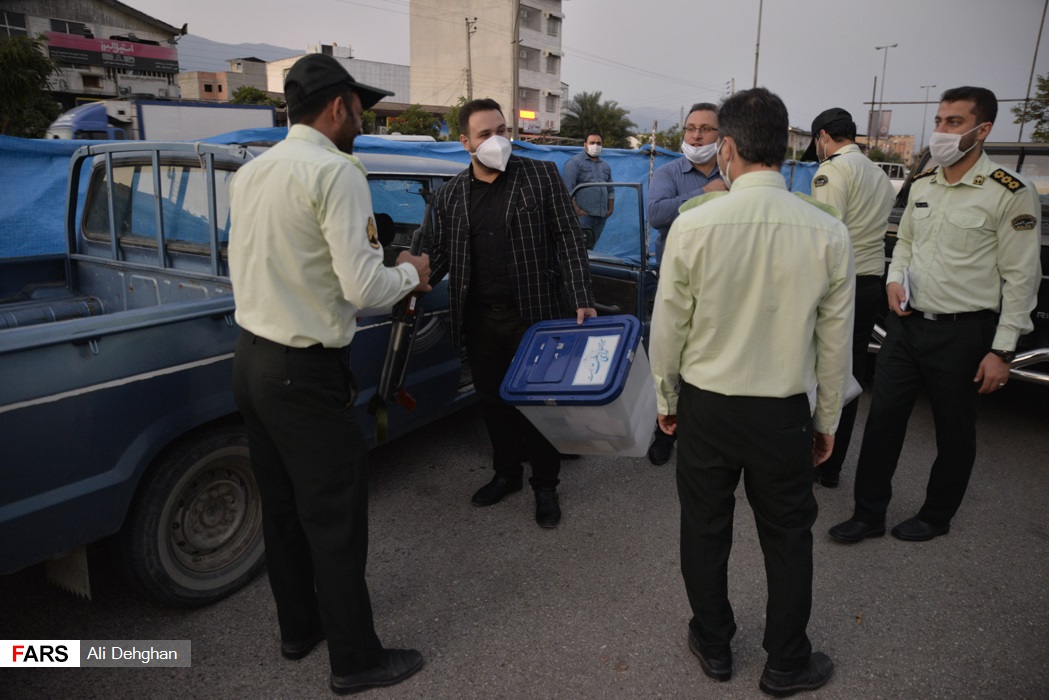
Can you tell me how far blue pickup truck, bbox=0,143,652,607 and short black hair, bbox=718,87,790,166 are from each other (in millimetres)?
1402

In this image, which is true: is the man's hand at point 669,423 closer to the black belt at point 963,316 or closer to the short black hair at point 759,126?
the short black hair at point 759,126

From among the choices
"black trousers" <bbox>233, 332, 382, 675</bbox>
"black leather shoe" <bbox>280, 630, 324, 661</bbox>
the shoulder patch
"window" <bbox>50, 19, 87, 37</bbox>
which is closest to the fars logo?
"black leather shoe" <bbox>280, 630, 324, 661</bbox>

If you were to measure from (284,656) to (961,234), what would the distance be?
3.34m

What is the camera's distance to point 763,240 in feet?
6.45

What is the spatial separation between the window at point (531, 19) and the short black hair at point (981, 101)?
64.2 meters

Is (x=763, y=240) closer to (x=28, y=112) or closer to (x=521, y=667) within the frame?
(x=521, y=667)

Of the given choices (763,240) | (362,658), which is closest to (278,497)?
(362,658)

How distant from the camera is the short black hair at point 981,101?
316cm

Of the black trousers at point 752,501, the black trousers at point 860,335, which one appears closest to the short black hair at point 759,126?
the black trousers at point 752,501

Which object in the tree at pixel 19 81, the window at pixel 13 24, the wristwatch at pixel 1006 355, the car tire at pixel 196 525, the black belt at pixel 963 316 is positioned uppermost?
the window at pixel 13 24

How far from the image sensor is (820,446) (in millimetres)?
2330

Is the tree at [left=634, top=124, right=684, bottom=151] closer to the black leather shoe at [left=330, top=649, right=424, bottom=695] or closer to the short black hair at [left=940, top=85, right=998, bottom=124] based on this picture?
the short black hair at [left=940, top=85, right=998, bottom=124]

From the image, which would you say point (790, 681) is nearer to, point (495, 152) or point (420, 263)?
point (420, 263)

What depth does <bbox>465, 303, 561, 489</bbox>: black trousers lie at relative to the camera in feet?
11.4
